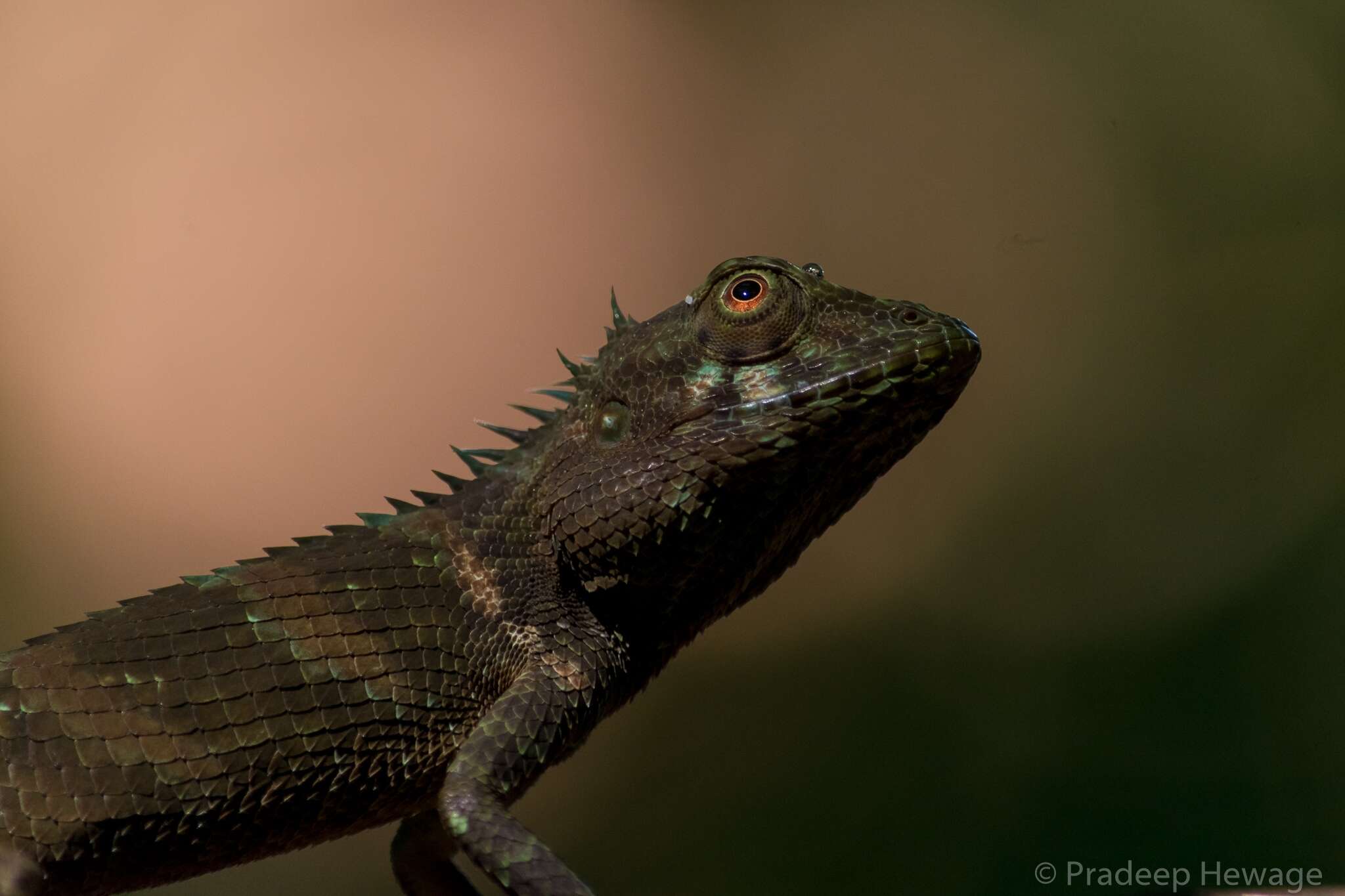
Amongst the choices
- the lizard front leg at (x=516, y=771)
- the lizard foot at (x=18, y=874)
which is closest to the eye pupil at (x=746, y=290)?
the lizard front leg at (x=516, y=771)

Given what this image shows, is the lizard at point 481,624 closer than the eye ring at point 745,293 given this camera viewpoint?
Yes

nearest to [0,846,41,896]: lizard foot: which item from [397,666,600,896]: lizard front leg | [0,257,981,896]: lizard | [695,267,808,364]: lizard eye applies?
[0,257,981,896]: lizard

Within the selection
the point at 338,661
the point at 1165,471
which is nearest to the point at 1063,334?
the point at 1165,471

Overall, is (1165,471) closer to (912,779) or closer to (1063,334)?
(1063,334)

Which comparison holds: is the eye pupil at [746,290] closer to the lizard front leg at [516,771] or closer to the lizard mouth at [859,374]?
the lizard mouth at [859,374]

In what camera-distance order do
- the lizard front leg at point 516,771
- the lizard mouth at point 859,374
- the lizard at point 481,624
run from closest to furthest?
the lizard front leg at point 516,771, the lizard at point 481,624, the lizard mouth at point 859,374

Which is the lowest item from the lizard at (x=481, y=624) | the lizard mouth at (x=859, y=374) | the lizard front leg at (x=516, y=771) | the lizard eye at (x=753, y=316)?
the lizard front leg at (x=516, y=771)

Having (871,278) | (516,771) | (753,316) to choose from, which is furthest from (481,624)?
(871,278)

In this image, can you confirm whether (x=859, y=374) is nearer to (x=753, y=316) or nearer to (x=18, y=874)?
(x=753, y=316)

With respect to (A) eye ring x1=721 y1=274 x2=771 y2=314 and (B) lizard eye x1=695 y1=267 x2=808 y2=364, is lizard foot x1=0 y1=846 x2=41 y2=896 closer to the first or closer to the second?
(B) lizard eye x1=695 y1=267 x2=808 y2=364
